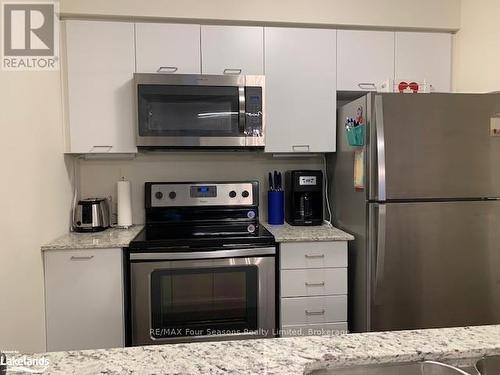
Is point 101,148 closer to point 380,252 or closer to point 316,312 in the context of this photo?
point 316,312

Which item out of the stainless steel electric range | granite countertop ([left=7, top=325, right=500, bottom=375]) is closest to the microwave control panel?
the stainless steel electric range

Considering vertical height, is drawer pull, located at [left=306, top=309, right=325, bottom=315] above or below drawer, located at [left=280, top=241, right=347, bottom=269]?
below

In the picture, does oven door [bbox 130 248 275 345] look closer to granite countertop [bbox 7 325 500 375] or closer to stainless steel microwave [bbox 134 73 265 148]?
stainless steel microwave [bbox 134 73 265 148]

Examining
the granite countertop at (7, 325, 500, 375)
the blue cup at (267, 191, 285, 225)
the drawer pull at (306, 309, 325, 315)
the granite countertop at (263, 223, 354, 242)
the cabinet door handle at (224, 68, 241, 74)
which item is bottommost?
the drawer pull at (306, 309, 325, 315)

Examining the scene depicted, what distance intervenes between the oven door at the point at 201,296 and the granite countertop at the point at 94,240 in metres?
0.14

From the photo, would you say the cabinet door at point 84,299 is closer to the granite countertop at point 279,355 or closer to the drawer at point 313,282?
the drawer at point 313,282

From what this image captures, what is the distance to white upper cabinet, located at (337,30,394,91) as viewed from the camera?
2422 mm

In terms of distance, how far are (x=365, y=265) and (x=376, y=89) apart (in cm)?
120

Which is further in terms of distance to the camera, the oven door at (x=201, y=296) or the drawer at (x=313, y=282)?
the drawer at (x=313, y=282)

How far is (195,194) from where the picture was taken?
8.09ft

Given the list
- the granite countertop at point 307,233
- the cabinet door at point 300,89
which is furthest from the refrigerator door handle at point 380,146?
the cabinet door at point 300,89

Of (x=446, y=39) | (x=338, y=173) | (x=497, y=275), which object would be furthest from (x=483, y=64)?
(x=497, y=275)

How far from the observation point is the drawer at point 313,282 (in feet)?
6.96

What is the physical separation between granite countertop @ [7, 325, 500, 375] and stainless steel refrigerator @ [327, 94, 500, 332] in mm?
1145
